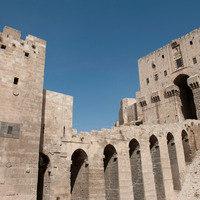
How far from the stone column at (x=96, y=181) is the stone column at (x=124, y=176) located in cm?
171

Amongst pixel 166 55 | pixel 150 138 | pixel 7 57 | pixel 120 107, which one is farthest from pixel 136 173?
pixel 120 107

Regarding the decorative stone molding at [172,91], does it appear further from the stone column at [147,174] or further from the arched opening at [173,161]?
the stone column at [147,174]

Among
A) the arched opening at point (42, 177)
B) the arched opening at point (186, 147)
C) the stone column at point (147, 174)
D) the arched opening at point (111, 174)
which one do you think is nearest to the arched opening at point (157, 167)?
the stone column at point (147, 174)

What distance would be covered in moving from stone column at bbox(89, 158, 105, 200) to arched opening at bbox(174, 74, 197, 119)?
726 inches

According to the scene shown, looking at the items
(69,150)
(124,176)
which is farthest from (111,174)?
(69,150)

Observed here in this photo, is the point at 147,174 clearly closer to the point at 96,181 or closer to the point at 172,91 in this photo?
the point at 96,181

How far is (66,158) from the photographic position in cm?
1428

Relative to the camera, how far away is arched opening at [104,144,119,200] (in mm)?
16500

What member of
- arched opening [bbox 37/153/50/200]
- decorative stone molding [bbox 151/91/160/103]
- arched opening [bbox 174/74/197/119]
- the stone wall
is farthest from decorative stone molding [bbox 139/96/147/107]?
the stone wall

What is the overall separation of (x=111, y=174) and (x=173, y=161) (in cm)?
753

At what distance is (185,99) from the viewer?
31484mm

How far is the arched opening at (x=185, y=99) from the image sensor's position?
30156mm

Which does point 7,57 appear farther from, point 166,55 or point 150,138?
point 166,55

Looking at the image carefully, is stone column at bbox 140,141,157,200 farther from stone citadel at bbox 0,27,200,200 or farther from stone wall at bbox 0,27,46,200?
stone wall at bbox 0,27,46,200
